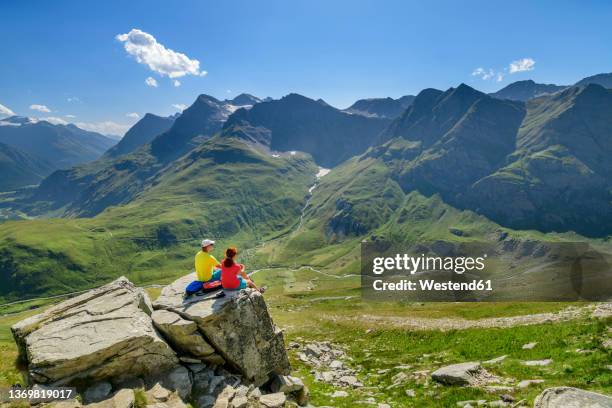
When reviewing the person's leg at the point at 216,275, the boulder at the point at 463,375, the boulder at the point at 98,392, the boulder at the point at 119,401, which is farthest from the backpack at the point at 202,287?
the boulder at the point at 463,375

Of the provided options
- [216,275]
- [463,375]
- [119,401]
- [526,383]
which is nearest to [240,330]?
[216,275]

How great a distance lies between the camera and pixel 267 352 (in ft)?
75.5

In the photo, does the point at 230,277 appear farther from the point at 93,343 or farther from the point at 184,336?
the point at 93,343

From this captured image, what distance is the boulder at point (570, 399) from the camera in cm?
1373

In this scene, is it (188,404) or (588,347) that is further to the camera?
(588,347)

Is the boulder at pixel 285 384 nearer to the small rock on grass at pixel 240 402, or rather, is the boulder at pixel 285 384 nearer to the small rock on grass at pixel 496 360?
the small rock on grass at pixel 240 402

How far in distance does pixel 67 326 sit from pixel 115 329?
9.75 ft

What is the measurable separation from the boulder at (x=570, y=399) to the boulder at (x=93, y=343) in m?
17.6

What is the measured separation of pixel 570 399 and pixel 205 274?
20095 mm

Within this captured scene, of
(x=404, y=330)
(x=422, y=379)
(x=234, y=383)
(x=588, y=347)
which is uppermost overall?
(x=588, y=347)

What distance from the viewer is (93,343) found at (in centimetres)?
1848

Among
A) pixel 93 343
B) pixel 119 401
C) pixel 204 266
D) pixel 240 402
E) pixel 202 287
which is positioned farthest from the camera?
pixel 204 266

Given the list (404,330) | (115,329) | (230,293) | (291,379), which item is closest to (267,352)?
(291,379)

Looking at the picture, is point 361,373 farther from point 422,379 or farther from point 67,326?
point 67,326
